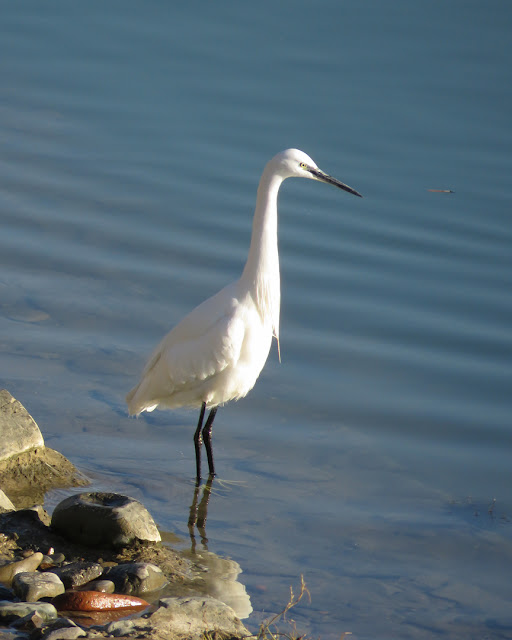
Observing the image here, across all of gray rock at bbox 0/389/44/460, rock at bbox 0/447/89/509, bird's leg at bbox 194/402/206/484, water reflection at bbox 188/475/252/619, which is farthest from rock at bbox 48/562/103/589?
bird's leg at bbox 194/402/206/484

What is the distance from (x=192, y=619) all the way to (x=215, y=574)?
866 mm

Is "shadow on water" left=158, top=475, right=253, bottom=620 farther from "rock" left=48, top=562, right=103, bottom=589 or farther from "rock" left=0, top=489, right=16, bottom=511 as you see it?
"rock" left=0, top=489, right=16, bottom=511

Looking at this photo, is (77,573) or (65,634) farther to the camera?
(77,573)

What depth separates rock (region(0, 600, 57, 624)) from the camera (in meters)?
3.61

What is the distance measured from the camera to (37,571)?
4.11 meters

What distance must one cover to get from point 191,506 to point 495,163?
6.08 meters

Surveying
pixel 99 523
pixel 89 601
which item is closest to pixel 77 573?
pixel 89 601

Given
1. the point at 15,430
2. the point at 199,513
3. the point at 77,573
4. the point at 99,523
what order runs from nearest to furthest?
the point at 77,573, the point at 99,523, the point at 15,430, the point at 199,513

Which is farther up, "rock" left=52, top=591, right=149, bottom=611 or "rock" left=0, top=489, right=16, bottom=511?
"rock" left=0, top=489, right=16, bottom=511

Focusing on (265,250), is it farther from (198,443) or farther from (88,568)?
(88,568)

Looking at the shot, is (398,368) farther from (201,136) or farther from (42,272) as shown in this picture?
(201,136)

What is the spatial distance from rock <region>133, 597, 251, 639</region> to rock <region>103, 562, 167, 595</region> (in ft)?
0.80

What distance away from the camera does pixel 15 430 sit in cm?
516

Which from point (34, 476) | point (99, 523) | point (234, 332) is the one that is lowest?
point (34, 476)
